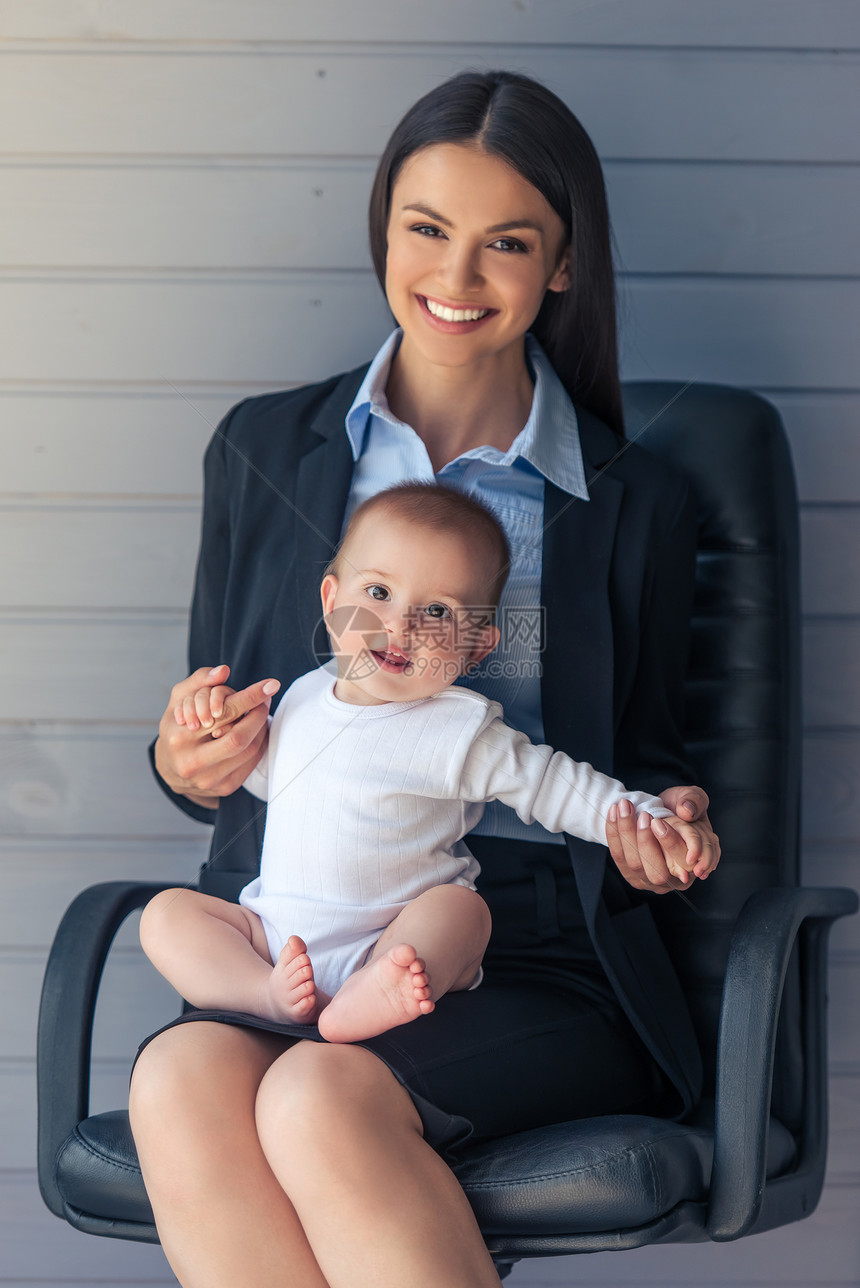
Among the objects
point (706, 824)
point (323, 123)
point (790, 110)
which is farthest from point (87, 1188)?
point (790, 110)

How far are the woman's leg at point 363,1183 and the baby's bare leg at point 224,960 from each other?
0.08 m

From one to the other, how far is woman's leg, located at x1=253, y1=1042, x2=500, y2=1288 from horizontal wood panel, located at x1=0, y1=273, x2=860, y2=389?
1.12 m

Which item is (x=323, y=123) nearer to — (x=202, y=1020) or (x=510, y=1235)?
(x=202, y=1020)

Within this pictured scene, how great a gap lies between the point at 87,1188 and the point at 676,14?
5.66 feet

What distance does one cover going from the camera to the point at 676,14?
161 centimetres

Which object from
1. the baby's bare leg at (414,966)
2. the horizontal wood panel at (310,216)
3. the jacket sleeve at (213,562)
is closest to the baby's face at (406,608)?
the baby's bare leg at (414,966)

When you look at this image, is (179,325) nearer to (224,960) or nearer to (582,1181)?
(224,960)

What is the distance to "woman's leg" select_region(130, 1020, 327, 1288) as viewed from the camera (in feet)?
2.93

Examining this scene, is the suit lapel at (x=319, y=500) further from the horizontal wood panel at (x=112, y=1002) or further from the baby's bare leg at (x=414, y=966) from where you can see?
the horizontal wood panel at (x=112, y=1002)

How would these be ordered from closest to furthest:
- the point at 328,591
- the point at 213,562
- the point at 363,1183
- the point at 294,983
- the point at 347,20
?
the point at 363,1183, the point at 294,983, the point at 328,591, the point at 213,562, the point at 347,20

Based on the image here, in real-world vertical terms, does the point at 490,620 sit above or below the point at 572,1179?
above

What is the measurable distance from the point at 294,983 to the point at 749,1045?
17.0 inches

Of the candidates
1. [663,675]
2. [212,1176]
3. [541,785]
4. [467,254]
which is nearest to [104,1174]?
[212,1176]

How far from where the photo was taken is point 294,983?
98 cm
